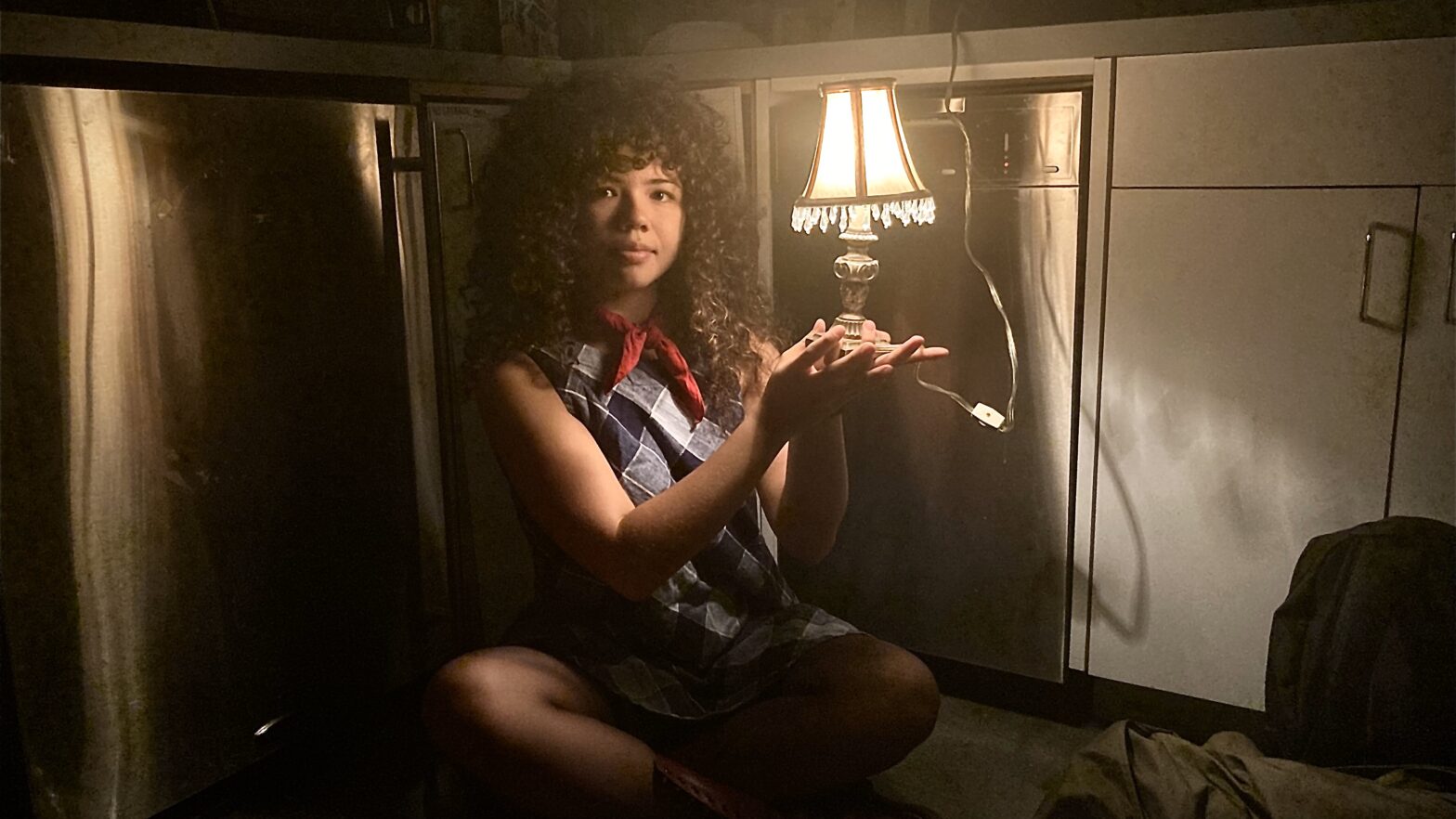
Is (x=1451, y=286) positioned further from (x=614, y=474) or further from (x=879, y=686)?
(x=614, y=474)

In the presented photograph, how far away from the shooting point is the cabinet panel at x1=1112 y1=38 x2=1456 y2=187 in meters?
1.09

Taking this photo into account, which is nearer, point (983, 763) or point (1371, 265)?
point (1371, 265)

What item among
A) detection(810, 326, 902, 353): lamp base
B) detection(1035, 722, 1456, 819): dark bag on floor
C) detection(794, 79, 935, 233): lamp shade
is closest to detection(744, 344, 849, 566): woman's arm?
detection(810, 326, 902, 353): lamp base

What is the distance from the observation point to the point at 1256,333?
3.97ft

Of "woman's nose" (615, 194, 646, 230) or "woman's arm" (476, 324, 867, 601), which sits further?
"woman's nose" (615, 194, 646, 230)

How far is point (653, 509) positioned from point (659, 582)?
89mm

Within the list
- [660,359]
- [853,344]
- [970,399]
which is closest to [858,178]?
[853,344]

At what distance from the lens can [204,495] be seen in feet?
3.84

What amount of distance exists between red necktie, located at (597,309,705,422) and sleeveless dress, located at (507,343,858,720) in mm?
12

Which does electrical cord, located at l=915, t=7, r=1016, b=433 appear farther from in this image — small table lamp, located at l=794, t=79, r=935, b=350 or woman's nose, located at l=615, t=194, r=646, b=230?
woman's nose, located at l=615, t=194, r=646, b=230

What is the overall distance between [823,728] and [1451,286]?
818 millimetres

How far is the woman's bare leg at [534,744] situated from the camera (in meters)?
1.00

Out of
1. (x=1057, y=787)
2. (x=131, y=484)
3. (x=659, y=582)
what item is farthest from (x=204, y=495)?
(x=1057, y=787)

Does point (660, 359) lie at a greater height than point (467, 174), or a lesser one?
lesser
